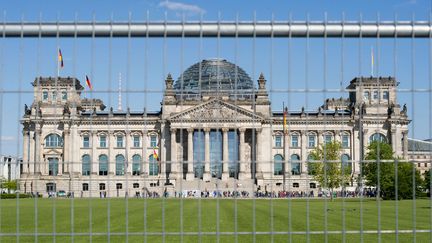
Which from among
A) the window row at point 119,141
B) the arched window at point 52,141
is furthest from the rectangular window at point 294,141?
the arched window at point 52,141

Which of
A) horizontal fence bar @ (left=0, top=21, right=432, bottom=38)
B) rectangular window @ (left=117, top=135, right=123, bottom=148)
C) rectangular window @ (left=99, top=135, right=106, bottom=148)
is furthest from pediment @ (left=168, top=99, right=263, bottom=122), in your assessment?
rectangular window @ (left=117, top=135, right=123, bottom=148)

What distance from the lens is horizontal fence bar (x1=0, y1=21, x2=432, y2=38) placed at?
11.1m

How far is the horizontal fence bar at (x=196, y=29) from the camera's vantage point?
11086 mm

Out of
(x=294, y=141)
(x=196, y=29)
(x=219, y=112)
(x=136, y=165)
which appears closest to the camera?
(x=196, y=29)

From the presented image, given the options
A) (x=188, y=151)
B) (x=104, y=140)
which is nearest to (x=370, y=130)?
(x=188, y=151)

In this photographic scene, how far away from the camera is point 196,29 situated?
1108 centimetres

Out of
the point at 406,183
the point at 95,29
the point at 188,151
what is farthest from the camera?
the point at 188,151

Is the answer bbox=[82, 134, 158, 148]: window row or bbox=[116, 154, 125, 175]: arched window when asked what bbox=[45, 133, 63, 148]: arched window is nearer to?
bbox=[82, 134, 158, 148]: window row

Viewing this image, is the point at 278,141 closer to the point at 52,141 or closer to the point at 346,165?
the point at 52,141

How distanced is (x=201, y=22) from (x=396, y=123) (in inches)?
4871

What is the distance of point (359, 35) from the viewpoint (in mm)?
11336

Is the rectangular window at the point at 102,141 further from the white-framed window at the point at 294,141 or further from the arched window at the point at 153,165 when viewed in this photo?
the white-framed window at the point at 294,141

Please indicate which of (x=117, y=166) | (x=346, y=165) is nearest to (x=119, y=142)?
(x=117, y=166)

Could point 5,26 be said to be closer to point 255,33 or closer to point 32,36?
point 32,36
